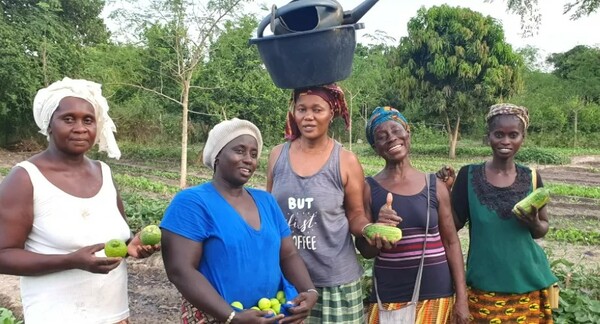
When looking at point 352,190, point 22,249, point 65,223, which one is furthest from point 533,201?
point 22,249

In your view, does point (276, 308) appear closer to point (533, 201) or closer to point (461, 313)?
point (461, 313)

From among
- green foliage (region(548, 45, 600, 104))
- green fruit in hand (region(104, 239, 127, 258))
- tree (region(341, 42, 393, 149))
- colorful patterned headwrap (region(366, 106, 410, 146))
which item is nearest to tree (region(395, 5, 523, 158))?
tree (region(341, 42, 393, 149))

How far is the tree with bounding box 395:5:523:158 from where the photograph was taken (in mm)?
21203

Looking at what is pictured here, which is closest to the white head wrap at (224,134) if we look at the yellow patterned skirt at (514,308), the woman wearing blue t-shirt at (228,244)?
the woman wearing blue t-shirt at (228,244)

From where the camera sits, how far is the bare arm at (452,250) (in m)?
A: 2.58

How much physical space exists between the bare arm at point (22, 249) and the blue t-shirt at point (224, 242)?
0.96ft

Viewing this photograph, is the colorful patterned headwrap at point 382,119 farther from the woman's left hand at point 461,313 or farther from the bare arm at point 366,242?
the woman's left hand at point 461,313

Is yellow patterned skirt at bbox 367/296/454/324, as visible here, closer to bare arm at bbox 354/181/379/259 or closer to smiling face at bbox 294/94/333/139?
bare arm at bbox 354/181/379/259

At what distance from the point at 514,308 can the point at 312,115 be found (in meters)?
1.45

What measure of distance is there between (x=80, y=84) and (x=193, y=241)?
0.80 m

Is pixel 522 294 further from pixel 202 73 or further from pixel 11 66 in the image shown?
pixel 11 66

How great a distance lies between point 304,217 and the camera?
250cm

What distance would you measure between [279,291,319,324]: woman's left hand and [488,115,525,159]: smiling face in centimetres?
129

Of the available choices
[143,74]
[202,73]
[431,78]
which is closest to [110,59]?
[143,74]
